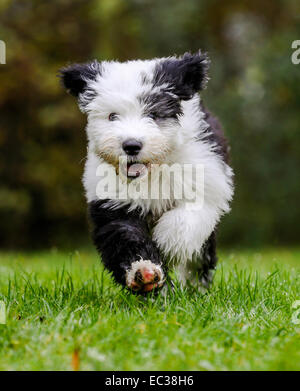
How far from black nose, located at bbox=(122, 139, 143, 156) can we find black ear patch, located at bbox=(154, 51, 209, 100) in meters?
0.41

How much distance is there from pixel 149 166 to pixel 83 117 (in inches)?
341

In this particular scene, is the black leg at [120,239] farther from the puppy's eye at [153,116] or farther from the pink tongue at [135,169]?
the puppy's eye at [153,116]

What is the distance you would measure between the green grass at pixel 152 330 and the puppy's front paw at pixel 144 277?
73 mm

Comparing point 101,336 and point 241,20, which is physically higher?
point 241,20

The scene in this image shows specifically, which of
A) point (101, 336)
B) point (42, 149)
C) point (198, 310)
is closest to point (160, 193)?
point (198, 310)

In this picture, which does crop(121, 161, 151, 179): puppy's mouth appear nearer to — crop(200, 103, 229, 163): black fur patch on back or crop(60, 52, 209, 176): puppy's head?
crop(60, 52, 209, 176): puppy's head

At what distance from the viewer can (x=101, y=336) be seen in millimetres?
2611

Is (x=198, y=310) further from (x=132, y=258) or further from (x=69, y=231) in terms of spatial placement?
(x=69, y=231)

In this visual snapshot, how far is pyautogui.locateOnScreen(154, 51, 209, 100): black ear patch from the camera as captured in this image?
3.43 m

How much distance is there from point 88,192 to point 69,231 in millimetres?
8538

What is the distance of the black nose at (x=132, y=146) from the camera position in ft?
10.5

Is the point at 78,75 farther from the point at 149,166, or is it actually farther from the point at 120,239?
the point at 120,239

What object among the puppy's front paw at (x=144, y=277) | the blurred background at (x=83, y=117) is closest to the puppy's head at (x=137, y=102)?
the puppy's front paw at (x=144, y=277)

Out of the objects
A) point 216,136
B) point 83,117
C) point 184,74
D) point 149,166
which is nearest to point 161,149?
point 149,166
